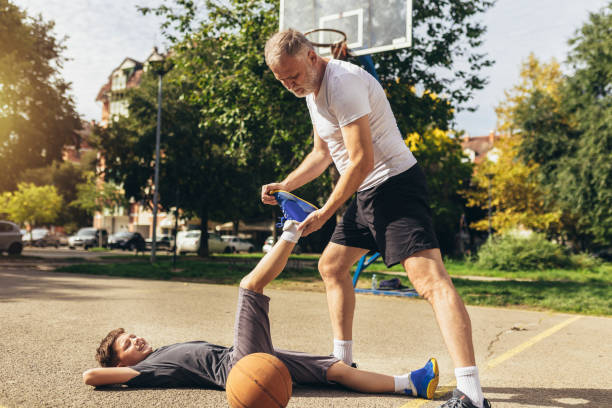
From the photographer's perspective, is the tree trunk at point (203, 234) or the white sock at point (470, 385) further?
the tree trunk at point (203, 234)

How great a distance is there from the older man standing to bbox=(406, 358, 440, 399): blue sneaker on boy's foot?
1.35 feet

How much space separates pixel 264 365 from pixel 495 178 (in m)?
31.5

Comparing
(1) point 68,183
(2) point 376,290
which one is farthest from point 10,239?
(1) point 68,183

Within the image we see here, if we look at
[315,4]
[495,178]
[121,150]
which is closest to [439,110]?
[315,4]

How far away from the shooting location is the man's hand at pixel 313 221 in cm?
299

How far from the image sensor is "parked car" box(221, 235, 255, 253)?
40.4 metres

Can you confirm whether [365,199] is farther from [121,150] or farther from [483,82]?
[121,150]

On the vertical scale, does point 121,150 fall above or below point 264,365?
above

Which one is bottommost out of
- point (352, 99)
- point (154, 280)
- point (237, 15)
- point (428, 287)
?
point (154, 280)

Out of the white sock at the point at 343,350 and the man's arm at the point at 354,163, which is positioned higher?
the man's arm at the point at 354,163

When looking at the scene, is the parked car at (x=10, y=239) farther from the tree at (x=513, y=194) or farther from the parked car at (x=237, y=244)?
the tree at (x=513, y=194)

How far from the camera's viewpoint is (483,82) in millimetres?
15602

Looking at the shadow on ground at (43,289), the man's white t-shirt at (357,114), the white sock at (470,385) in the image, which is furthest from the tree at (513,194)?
the white sock at (470,385)

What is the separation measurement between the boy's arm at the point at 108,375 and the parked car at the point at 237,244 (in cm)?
3624
